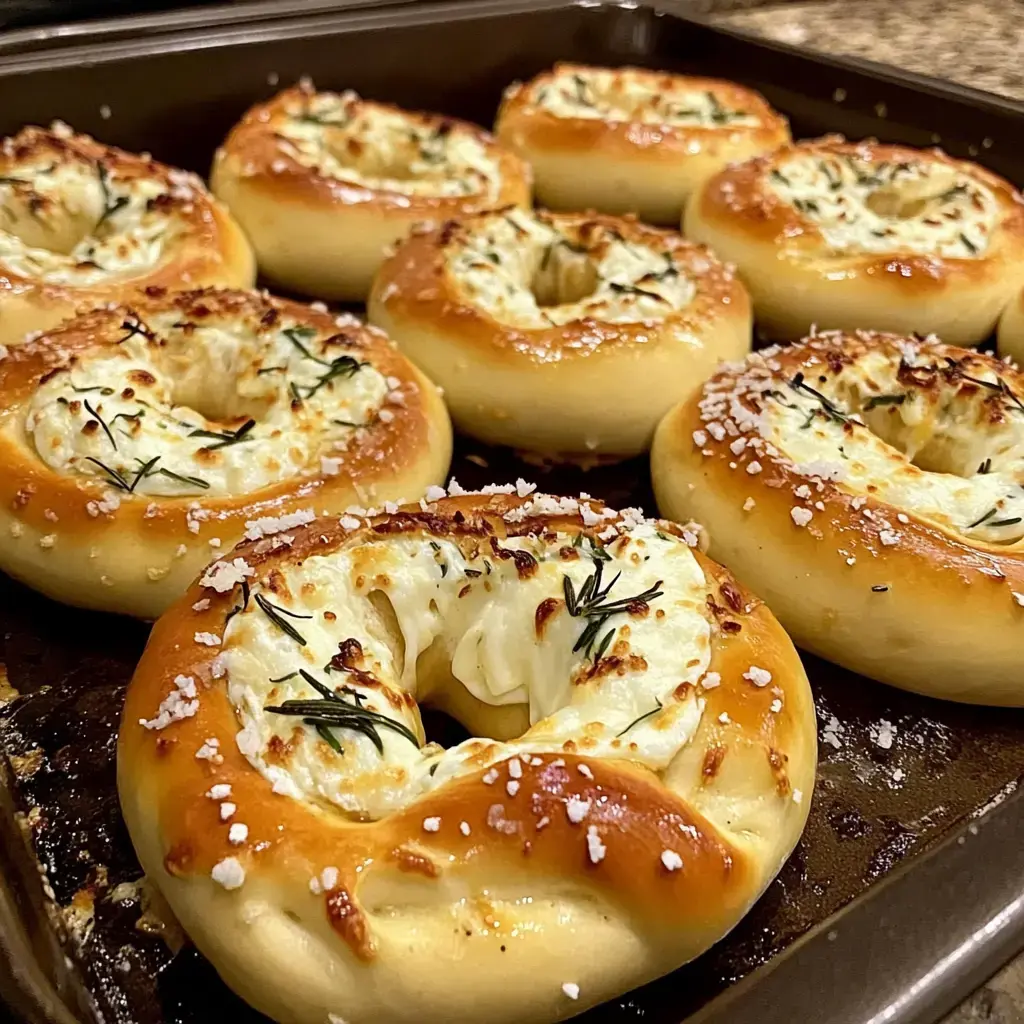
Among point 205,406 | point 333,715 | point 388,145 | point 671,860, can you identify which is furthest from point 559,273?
point 671,860

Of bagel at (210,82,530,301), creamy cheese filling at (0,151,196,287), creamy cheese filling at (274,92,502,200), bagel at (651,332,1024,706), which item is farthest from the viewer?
creamy cheese filling at (274,92,502,200)

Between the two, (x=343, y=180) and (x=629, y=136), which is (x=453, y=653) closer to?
(x=343, y=180)

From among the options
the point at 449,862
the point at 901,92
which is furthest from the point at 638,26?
the point at 449,862

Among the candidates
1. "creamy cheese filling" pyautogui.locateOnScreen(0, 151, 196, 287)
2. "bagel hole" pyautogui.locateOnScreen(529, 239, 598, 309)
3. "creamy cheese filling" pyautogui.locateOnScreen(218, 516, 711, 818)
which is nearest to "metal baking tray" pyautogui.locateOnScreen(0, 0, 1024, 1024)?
"creamy cheese filling" pyautogui.locateOnScreen(218, 516, 711, 818)

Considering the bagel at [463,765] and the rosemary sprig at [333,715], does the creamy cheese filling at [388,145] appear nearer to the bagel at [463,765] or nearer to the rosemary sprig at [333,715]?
the bagel at [463,765]

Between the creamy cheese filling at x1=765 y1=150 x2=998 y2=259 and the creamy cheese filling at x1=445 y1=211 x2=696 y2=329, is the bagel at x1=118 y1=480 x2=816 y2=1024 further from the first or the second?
the creamy cheese filling at x1=765 y1=150 x2=998 y2=259

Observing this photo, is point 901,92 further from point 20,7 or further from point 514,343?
point 20,7
